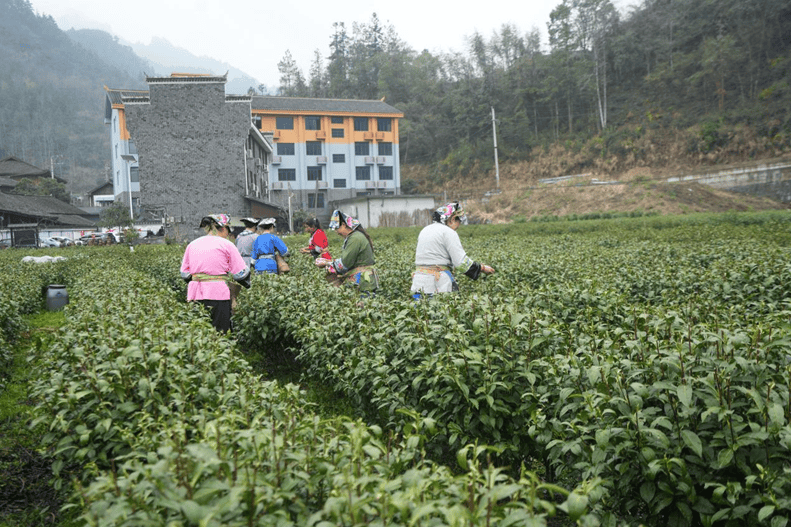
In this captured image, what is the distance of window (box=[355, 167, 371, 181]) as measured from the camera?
5084 cm

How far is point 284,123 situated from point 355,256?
44.5 meters

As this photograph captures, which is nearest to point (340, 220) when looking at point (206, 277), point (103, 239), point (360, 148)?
point (206, 277)

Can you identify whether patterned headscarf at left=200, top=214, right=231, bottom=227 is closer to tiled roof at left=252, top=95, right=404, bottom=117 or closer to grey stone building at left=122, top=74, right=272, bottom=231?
grey stone building at left=122, top=74, right=272, bottom=231


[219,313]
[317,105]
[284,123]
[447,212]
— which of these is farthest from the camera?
[317,105]

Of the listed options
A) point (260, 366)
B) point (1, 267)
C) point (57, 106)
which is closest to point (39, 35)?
point (57, 106)

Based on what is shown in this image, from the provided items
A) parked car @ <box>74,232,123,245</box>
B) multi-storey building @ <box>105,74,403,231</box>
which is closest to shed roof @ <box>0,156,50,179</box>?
multi-storey building @ <box>105,74,403,231</box>

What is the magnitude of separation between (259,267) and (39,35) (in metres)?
168

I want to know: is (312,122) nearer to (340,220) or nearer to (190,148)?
(190,148)

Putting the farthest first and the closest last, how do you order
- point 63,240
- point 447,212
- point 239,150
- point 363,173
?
point 363,173, point 63,240, point 239,150, point 447,212

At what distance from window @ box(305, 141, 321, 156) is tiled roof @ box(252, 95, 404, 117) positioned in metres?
2.80

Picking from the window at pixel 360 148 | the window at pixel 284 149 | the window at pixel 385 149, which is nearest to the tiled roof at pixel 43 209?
the window at pixel 284 149

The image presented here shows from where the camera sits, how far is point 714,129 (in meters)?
43.5

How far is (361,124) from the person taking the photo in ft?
167

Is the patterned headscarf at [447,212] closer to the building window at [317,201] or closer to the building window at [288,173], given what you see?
the building window at [317,201]
